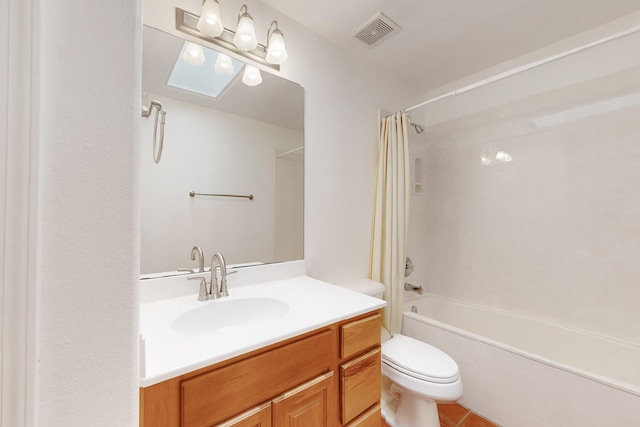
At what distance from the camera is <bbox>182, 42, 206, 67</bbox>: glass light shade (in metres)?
1.14

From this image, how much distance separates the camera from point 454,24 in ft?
5.03

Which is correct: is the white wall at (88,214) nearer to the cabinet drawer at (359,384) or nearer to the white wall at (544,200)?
the cabinet drawer at (359,384)

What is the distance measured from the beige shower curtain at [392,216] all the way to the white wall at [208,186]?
650mm

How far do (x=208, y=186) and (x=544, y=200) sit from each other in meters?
2.23

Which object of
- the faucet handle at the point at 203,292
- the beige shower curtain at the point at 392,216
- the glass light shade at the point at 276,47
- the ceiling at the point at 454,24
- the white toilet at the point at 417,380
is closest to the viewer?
the faucet handle at the point at 203,292

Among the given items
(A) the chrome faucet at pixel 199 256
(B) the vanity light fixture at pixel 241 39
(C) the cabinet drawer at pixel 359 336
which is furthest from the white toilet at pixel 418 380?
(B) the vanity light fixture at pixel 241 39

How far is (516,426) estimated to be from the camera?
1.37 m

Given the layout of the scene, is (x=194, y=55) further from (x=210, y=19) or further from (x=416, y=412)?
(x=416, y=412)

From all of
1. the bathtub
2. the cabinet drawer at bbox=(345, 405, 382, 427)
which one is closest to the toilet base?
the cabinet drawer at bbox=(345, 405, 382, 427)

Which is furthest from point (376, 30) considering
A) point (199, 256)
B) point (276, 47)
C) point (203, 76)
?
point (199, 256)

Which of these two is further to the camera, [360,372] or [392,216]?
[392,216]

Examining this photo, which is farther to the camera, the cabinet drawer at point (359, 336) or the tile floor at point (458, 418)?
the tile floor at point (458, 418)

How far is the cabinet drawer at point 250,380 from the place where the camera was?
2.04 feet

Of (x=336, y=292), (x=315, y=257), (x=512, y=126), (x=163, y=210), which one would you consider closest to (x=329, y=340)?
(x=336, y=292)
